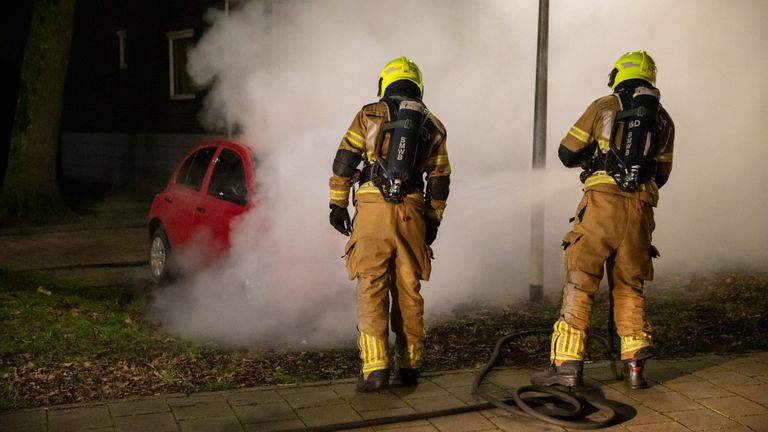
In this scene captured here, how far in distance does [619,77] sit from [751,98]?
227 inches

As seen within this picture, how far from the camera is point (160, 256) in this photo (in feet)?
27.9

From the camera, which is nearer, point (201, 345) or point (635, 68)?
point (635, 68)

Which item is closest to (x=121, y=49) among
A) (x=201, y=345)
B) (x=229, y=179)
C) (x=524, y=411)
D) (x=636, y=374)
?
(x=229, y=179)

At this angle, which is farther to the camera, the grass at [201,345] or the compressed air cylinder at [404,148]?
the grass at [201,345]

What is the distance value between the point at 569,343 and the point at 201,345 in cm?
257

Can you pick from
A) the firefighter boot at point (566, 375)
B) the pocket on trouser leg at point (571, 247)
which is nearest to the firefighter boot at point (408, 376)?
the firefighter boot at point (566, 375)

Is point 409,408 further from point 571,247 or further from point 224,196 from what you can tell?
point 224,196

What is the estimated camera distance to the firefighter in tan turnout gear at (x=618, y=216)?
16.4 ft

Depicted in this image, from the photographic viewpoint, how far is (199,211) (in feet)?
25.1

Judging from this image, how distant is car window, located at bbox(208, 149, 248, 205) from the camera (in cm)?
724

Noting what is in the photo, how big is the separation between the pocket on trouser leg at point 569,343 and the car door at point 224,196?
2906 millimetres

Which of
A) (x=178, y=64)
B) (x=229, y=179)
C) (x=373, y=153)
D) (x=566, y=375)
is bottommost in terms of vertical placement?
(x=566, y=375)

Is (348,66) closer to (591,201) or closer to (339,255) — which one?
(339,255)

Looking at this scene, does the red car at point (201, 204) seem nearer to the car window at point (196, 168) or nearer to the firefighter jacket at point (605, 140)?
the car window at point (196, 168)
